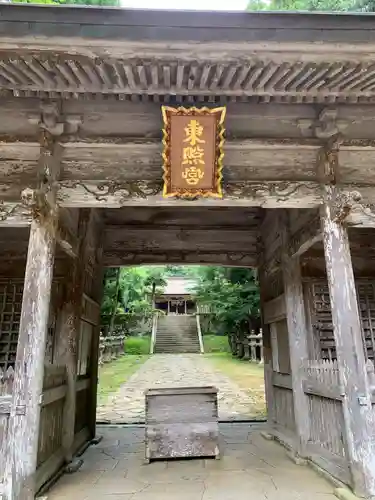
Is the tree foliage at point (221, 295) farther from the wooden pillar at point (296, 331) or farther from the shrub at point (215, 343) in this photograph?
the wooden pillar at point (296, 331)

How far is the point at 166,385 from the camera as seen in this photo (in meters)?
13.1

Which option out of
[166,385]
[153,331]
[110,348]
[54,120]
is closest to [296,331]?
[54,120]

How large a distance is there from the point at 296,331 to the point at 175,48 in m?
4.46

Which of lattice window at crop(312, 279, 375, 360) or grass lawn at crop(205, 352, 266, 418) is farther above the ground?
lattice window at crop(312, 279, 375, 360)

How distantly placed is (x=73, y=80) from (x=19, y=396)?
11.6 ft

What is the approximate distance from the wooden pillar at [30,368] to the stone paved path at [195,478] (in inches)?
25.0

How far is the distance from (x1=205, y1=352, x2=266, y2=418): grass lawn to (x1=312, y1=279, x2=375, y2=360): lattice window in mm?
3673

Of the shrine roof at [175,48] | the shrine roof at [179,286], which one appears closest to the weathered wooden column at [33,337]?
the shrine roof at [175,48]

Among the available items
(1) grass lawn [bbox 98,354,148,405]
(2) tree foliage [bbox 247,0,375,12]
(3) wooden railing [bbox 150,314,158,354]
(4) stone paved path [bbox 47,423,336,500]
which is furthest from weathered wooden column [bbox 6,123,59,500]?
(3) wooden railing [bbox 150,314,158,354]

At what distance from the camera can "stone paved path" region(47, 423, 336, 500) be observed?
4109 millimetres

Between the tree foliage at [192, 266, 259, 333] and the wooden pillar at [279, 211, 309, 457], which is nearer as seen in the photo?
the wooden pillar at [279, 211, 309, 457]

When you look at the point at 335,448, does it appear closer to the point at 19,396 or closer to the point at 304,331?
the point at 304,331

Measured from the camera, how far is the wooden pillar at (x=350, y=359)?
153 inches

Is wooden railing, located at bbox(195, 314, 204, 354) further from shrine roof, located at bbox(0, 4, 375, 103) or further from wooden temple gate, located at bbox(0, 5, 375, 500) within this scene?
shrine roof, located at bbox(0, 4, 375, 103)
